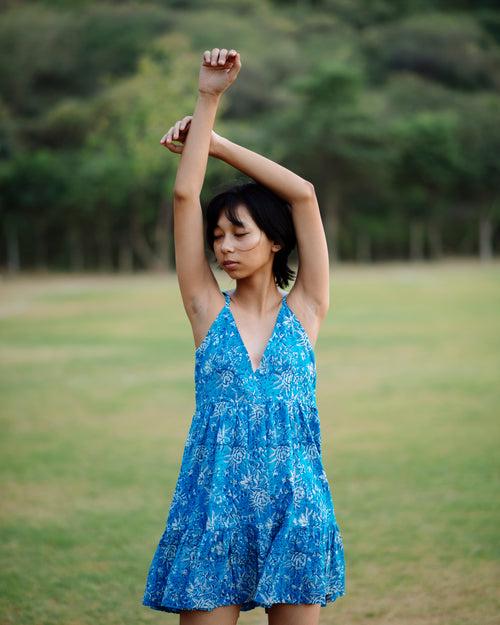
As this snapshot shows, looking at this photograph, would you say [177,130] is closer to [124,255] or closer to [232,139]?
[124,255]

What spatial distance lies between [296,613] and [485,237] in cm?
3695

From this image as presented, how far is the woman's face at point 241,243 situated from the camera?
245 cm

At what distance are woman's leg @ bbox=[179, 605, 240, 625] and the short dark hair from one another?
94 cm

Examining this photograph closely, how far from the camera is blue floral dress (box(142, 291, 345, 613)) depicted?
7.48ft

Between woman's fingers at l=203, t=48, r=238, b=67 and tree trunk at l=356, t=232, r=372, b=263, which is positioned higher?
woman's fingers at l=203, t=48, r=238, b=67

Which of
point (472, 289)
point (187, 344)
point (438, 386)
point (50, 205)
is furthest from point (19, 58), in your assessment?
point (438, 386)

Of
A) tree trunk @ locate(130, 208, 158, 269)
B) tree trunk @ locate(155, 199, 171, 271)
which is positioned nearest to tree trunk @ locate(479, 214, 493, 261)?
tree trunk @ locate(155, 199, 171, 271)

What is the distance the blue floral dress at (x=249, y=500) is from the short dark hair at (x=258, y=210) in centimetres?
30

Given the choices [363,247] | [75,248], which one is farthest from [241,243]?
[363,247]

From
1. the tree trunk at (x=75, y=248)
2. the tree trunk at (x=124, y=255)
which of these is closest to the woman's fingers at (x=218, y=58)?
the tree trunk at (x=75, y=248)

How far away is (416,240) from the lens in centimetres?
3788

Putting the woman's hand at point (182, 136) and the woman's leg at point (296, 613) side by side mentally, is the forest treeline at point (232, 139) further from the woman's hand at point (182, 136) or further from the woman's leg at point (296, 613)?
the woman's leg at point (296, 613)

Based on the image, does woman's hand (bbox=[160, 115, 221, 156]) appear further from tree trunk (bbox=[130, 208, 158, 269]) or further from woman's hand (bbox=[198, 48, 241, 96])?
tree trunk (bbox=[130, 208, 158, 269])

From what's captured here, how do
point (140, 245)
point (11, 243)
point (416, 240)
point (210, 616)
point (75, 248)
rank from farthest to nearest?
1. point (416, 240)
2. point (140, 245)
3. point (75, 248)
4. point (11, 243)
5. point (210, 616)
